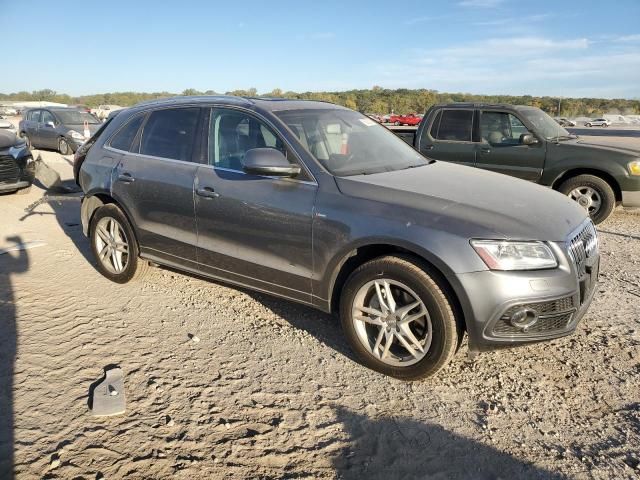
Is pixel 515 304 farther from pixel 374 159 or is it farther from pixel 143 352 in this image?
pixel 143 352

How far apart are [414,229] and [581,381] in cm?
151

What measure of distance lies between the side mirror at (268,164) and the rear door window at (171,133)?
949 millimetres

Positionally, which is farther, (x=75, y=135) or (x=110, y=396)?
(x=75, y=135)

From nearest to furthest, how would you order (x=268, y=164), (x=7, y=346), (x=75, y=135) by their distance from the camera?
(x=268, y=164)
(x=7, y=346)
(x=75, y=135)

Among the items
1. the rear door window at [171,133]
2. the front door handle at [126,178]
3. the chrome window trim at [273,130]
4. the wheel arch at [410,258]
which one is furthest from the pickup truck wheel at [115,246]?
the wheel arch at [410,258]

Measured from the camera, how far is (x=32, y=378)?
3.11m

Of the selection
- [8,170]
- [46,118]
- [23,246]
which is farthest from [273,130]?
[46,118]

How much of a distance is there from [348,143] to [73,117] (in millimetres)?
15534

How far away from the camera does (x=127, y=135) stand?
4738mm

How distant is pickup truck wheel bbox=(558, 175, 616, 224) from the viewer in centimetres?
712

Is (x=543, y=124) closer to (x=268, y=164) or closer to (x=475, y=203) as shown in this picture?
(x=475, y=203)

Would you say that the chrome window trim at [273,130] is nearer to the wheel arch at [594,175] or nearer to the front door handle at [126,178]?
the front door handle at [126,178]

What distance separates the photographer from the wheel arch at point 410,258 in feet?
9.27

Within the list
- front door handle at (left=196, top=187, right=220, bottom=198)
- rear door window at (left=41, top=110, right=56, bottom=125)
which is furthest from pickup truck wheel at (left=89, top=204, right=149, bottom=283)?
rear door window at (left=41, top=110, right=56, bottom=125)
